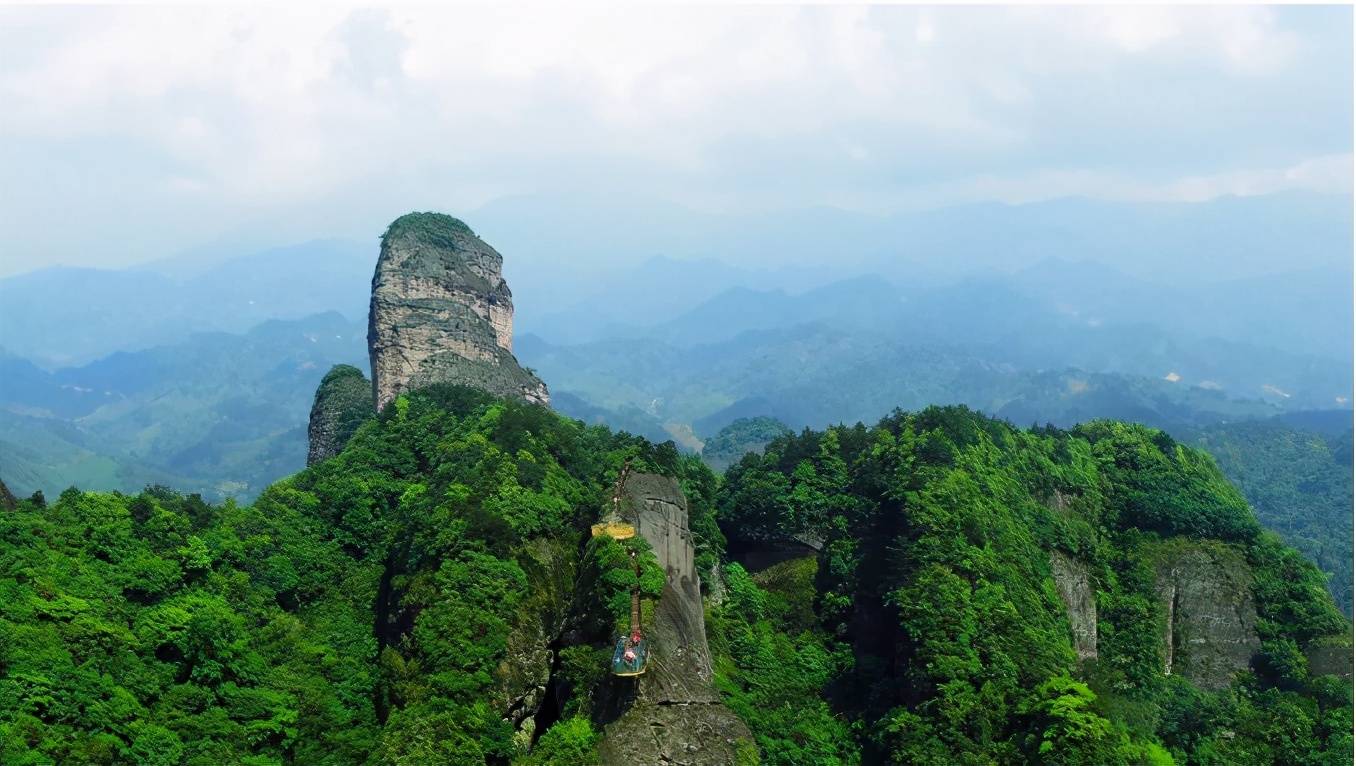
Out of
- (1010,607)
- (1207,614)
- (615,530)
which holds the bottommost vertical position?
(1207,614)

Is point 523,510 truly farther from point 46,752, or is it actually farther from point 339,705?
point 46,752

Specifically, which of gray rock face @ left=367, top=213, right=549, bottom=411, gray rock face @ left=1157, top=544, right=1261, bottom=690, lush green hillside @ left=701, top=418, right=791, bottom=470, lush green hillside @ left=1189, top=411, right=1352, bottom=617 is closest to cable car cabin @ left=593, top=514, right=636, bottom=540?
gray rock face @ left=1157, top=544, right=1261, bottom=690

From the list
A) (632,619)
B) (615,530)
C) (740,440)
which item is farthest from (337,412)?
(740,440)

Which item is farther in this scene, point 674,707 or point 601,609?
point 601,609

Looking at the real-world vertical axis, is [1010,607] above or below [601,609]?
below

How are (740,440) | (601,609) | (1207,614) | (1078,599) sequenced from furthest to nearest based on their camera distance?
(740,440) → (1078,599) → (1207,614) → (601,609)

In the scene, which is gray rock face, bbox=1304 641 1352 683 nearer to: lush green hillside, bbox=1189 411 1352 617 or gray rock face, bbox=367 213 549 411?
gray rock face, bbox=367 213 549 411

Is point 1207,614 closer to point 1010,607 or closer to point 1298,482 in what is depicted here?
point 1010,607
